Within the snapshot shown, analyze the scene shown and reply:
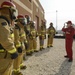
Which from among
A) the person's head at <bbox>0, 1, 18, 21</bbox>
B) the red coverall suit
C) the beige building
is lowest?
the red coverall suit

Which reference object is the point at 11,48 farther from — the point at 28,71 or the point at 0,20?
the point at 28,71

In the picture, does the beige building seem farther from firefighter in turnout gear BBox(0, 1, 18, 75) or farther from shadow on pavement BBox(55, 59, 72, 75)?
firefighter in turnout gear BBox(0, 1, 18, 75)

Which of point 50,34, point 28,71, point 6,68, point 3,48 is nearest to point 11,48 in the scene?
point 3,48

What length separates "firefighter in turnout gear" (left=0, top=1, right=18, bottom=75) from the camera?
3.80 meters

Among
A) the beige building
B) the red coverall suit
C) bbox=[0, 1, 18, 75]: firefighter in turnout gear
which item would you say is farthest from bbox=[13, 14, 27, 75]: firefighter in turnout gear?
the beige building

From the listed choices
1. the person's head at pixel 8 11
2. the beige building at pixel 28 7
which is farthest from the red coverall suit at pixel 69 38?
the beige building at pixel 28 7

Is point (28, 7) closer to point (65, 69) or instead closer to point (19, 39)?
point (65, 69)

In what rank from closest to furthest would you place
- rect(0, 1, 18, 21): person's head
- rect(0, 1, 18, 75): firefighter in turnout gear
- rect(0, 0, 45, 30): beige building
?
rect(0, 1, 18, 75): firefighter in turnout gear < rect(0, 1, 18, 21): person's head < rect(0, 0, 45, 30): beige building

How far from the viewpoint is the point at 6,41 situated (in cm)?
379

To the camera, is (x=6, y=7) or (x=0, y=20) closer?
(x=0, y=20)

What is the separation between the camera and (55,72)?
23.2ft

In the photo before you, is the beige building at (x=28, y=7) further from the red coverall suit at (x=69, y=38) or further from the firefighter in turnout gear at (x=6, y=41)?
the firefighter in turnout gear at (x=6, y=41)

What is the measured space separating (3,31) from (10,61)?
2.47 ft

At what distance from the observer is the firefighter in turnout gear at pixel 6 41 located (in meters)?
3.80
